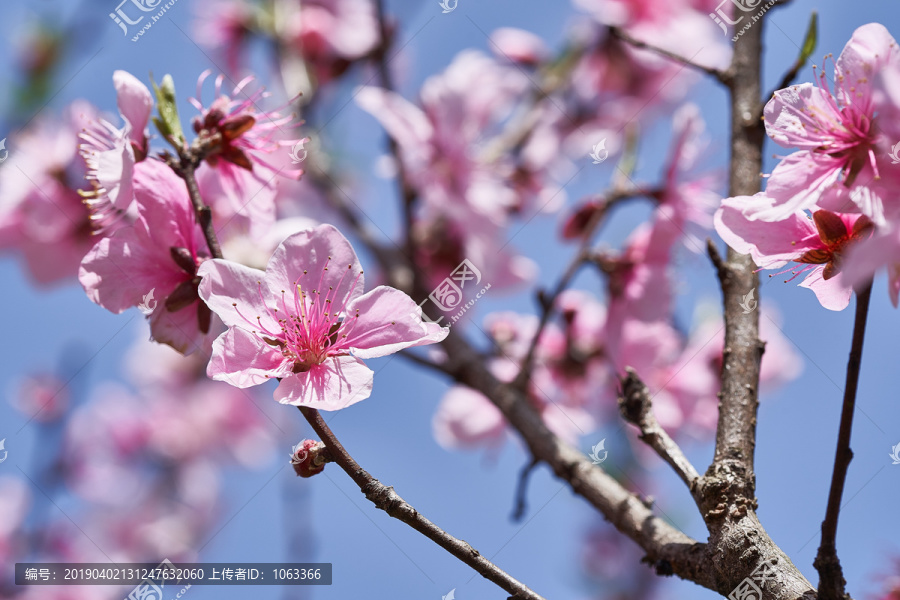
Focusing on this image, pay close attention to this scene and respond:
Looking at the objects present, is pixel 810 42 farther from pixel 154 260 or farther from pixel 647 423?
pixel 154 260

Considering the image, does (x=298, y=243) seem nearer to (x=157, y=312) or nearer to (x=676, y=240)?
(x=157, y=312)

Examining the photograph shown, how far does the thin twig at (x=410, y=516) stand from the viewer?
98 cm

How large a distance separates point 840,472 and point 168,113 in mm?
1330

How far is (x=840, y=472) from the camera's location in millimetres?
960

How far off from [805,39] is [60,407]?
3.43 meters

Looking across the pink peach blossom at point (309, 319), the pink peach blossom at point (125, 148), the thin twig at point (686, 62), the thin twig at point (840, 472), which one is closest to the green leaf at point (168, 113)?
the pink peach blossom at point (125, 148)

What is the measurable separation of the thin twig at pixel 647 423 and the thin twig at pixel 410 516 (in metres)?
0.41

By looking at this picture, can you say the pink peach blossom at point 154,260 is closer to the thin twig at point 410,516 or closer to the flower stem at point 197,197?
the flower stem at point 197,197

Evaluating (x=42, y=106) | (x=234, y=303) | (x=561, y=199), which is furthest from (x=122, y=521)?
(x=234, y=303)

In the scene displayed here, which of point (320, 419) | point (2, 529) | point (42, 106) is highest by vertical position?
point (42, 106)

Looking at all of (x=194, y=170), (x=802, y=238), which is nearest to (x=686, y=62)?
(x=802, y=238)

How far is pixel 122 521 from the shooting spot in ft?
14.6

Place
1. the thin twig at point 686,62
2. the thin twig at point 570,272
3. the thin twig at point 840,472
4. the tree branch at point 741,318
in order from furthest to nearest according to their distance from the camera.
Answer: the thin twig at point 570,272
the thin twig at point 686,62
the tree branch at point 741,318
the thin twig at point 840,472

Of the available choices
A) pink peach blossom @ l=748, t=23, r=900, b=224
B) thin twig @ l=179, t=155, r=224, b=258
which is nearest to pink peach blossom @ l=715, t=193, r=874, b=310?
pink peach blossom @ l=748, t=23, r=900, b=224
